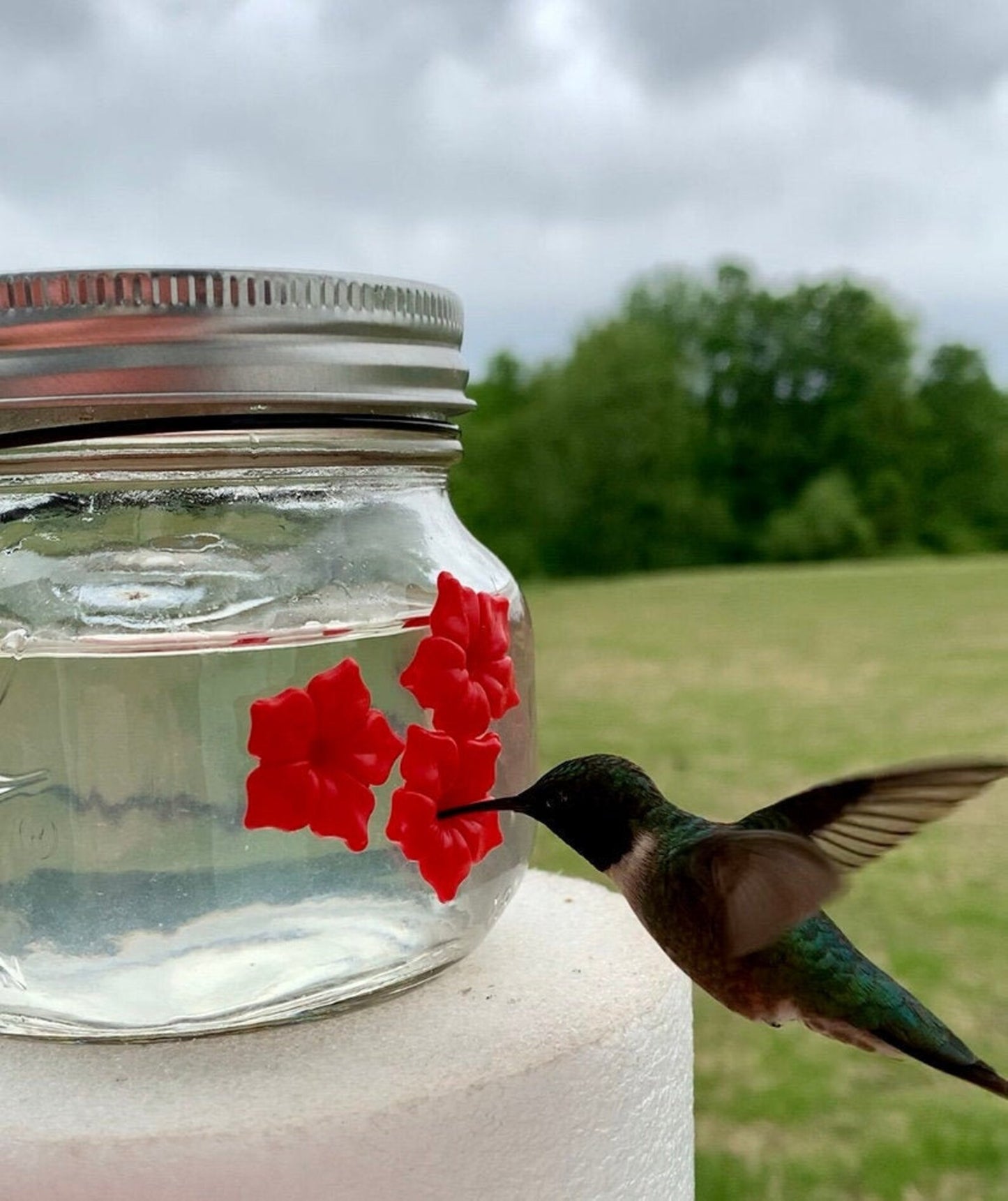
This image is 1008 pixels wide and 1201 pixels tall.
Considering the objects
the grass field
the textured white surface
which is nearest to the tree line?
the grass field

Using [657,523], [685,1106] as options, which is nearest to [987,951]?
[685,1106]

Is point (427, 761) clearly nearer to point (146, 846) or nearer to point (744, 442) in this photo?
point (146, 846)

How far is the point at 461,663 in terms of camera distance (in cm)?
61

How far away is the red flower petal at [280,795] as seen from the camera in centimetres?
56

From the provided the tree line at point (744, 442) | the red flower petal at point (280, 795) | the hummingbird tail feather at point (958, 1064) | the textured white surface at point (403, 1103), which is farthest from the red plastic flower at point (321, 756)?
the tree line at point (744, 442)

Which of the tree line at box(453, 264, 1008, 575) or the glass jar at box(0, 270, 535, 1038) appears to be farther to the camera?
the tree line at box(453, 264, 1008, 575)

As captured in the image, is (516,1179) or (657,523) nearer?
(516,1179)

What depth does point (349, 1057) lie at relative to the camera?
618 millimetres

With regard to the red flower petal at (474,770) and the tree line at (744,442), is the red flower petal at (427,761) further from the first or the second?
the tree line at (744,442)

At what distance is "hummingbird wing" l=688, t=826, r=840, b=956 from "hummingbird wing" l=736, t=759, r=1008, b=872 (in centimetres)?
4

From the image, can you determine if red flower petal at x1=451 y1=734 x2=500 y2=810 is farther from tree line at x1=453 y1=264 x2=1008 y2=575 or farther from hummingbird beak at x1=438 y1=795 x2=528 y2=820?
tree line at x1=453 y1=264 x2=1008 y2=575

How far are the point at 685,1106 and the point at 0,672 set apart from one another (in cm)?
40

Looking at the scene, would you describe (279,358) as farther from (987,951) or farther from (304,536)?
(987,951)

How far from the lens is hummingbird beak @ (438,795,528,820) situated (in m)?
0.59
